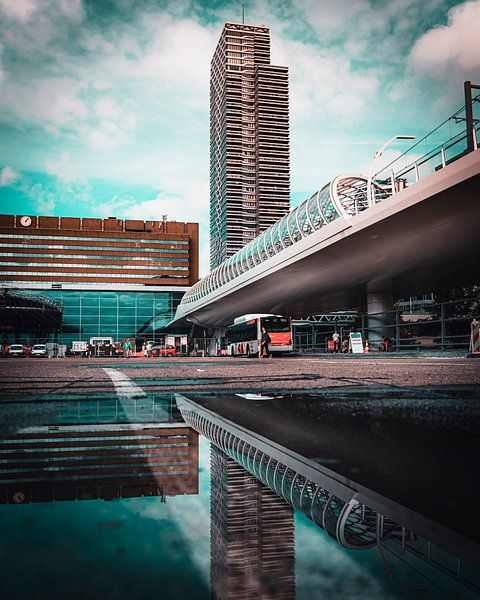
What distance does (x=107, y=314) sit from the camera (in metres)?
98.6

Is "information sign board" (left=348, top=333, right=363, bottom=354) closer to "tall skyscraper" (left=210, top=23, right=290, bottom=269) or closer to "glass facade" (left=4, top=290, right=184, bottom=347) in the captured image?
"glass facade" (left=4, top=290, right=184, bottom=347)

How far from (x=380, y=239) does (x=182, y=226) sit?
353 ft

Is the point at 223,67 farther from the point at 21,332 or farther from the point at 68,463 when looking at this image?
the point at 68,463

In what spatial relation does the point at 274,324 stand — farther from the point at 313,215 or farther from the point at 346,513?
the point at 346,513

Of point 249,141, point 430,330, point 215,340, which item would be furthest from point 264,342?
point 249,141

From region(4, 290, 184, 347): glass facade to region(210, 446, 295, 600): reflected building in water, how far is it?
97.9 metres

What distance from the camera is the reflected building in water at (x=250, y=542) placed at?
129 centimetres

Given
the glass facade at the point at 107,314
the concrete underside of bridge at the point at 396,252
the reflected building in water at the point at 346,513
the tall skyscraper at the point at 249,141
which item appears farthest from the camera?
the tall skyscraper at the point at 249,141

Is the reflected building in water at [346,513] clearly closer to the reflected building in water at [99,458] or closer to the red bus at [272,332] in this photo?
the reflected building in water at [99,458]

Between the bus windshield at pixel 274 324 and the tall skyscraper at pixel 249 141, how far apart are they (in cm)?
14324

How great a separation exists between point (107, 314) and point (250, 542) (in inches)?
3926

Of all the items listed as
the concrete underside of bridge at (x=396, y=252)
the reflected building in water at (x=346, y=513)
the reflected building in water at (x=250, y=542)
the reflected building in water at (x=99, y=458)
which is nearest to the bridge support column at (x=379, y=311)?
the concrete underside of bridge at (x=396, y=252)

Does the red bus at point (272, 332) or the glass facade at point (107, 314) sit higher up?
the glass facade at point (107, 314)

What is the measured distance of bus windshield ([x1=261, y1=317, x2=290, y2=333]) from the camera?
3878 cm
